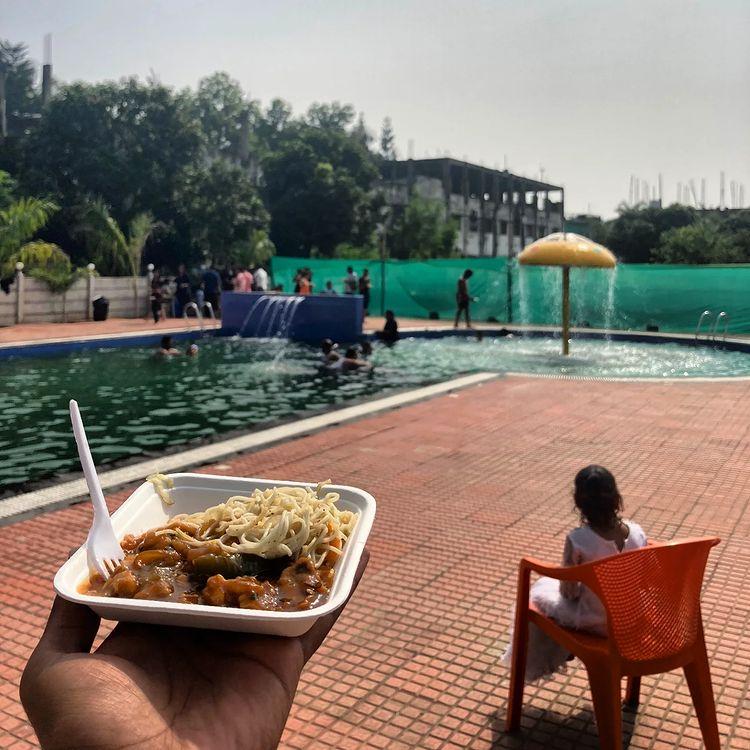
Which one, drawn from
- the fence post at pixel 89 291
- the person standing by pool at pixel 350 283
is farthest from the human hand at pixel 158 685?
the person standing by pool at pixel 350 283

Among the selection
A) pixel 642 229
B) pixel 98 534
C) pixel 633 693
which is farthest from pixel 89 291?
pixel 642 229

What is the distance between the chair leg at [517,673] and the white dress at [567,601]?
0.07 metres

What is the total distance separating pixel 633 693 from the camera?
11.6 ft

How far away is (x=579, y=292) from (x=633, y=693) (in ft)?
68.9

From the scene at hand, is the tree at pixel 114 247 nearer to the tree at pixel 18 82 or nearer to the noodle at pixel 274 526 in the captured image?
the noodle at pixel 274 526

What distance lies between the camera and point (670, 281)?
22.4 m

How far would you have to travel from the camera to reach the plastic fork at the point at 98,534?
1.86m

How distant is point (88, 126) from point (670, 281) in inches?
1082

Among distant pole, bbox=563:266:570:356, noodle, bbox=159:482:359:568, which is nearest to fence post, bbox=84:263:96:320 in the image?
distant pole, bbox=563:266:570:356

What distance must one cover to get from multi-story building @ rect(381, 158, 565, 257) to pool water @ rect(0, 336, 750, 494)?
122 ft

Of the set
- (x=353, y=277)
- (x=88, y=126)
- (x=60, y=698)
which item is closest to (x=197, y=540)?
(x=60, y=698)

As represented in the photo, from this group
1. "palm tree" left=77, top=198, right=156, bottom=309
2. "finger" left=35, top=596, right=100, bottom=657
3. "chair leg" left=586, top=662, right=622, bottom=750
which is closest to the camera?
"finger" left=35, top=596, right=100, bottom=657

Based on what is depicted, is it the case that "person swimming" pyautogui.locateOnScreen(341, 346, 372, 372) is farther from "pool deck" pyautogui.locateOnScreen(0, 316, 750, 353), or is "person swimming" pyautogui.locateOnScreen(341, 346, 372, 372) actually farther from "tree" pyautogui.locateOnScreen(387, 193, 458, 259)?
"tree" pyautogui.locateOnScreen(387, 193, 458, 259)

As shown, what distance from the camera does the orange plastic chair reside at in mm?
2908
